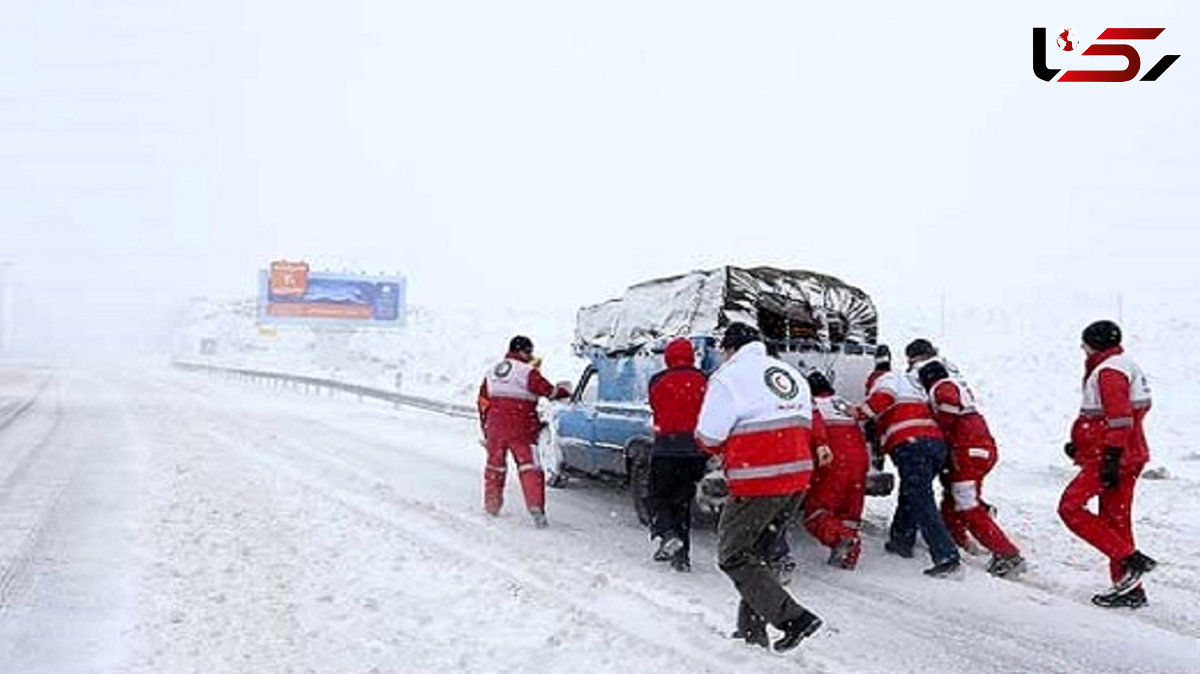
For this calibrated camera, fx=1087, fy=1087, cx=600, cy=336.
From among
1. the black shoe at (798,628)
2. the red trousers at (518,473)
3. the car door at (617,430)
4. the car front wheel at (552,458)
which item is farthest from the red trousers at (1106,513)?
the car front wheel at (552,458)

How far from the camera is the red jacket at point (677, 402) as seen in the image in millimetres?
7805

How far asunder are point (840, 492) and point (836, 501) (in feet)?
0.24

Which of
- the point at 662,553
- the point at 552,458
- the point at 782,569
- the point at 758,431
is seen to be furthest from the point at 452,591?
the point at 552,458

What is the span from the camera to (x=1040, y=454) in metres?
16.5

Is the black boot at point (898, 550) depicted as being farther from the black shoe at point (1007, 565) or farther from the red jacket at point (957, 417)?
the red jacket at point (957, 417)

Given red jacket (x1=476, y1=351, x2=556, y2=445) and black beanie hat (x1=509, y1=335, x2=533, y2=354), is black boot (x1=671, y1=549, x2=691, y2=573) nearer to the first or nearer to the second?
red jacket (x1=476, y1=351, x2=556, y2=445)

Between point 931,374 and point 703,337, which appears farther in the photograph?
point 703,337

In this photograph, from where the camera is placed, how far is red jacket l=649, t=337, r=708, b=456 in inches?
307

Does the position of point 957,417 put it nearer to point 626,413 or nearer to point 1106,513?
point 1106,513

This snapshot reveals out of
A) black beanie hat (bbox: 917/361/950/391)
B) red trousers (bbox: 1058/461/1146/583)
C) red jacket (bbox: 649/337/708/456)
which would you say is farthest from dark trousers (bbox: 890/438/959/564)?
red jacket (bbox: 649/337/708/456)

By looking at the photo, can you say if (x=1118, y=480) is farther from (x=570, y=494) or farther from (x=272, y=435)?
(x=272, y=435)

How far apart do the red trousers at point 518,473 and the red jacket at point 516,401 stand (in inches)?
2.3

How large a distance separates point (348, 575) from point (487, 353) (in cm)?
4309

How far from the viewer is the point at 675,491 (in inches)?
312
